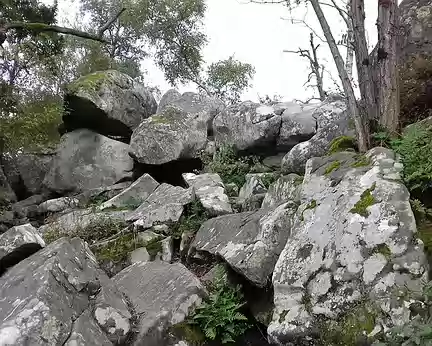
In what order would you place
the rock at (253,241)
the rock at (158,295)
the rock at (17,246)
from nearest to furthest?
1. the rock at (158,295)
2. the rock at (253,241)
3. the rock at (17,246)

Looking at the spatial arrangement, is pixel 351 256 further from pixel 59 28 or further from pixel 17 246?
pixel 59 28

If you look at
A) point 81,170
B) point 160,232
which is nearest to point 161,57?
point 81,170

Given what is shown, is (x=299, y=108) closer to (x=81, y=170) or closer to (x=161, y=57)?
(x=81, y=170)

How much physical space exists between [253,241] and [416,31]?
178 inches

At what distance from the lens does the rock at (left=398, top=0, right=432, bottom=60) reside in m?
7.21

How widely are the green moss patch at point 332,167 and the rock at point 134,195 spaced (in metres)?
5.31

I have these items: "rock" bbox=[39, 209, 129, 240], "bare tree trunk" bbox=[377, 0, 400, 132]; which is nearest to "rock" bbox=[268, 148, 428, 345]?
"bare tree trunk" bbox=[377, 0, 400, 132]

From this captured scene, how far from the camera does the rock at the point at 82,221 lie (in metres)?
8.51

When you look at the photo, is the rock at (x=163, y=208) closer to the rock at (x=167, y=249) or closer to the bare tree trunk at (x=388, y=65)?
the rock at (x=167, y=249)

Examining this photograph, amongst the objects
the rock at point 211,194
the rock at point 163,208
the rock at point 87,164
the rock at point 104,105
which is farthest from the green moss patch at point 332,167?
the rock at point 104,105

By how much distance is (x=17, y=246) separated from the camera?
603 cm

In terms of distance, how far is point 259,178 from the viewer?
980 centimetres

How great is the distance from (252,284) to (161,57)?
20.7m

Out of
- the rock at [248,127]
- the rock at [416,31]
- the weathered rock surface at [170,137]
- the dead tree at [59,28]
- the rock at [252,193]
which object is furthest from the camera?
the weathered rock surface at [170,137]
